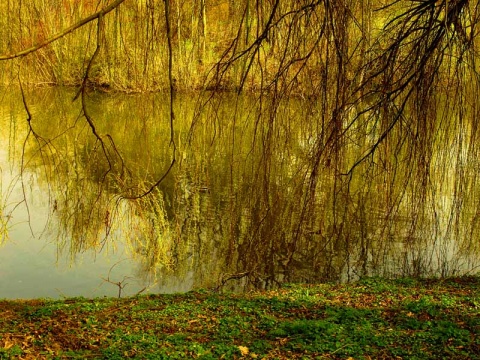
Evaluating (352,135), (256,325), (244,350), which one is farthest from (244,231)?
(244,350)

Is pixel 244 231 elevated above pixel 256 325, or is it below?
above

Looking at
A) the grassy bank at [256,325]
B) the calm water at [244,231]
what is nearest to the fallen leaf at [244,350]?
the grassy bank at [256,325]

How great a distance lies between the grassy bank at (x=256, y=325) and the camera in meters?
2.85

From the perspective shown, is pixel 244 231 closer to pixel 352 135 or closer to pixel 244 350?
pixel 352 135

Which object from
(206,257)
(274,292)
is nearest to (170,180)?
(206,257)

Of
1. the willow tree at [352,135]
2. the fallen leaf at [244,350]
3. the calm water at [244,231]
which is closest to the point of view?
the fallen leaf at [244,350]

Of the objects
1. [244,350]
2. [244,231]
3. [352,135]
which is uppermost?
[352,135]

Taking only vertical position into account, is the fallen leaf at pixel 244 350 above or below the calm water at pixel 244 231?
below

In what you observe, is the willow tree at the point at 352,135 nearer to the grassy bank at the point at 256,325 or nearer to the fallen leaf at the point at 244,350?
the grassy bank at the point at 256,325

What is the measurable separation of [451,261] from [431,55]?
2416mm

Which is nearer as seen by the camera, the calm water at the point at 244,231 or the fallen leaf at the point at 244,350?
the fallen leaf at the point at 244,350

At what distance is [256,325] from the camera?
3326mm

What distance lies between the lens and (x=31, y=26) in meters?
3.41

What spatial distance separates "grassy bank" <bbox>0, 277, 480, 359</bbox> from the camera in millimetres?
2852
